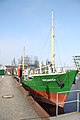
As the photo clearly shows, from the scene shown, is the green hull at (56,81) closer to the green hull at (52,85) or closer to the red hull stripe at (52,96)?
the green hull at (52,85)

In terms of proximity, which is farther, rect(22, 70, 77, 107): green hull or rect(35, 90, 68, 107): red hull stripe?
rect(22, 70, 77, 107): green hull

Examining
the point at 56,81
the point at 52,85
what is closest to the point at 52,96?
the point at 52,85

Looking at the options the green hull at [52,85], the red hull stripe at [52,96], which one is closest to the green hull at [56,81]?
the green hull at [52,85]

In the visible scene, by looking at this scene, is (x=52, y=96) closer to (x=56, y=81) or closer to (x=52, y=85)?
(x=52, y=85)

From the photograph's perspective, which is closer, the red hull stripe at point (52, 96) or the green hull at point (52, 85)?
the red hull stripe at point (52, 96)

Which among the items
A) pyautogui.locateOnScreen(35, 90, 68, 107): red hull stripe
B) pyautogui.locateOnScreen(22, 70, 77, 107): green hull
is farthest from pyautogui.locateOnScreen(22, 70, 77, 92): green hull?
pyautogui.locateOnScreen(35, 90, 68, 107): red hull stripe

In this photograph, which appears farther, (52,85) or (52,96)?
(52,85)

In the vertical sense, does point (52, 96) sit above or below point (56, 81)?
below

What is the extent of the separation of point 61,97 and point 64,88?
0.99 m

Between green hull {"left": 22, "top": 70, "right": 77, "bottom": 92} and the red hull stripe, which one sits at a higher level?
green hull {"left": 22, "top": 70, "right": 77, "bottom": 92}

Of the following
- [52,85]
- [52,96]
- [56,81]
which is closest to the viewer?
[56,81]

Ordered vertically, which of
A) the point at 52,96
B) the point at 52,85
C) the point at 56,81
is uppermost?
the point at 56,81

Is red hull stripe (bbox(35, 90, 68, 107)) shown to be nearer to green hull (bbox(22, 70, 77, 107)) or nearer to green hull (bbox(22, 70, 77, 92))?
green hull (bbox(22, 70, 77, 107))

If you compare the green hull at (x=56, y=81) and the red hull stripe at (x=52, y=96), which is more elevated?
the green hull at (x=56, y=81)
